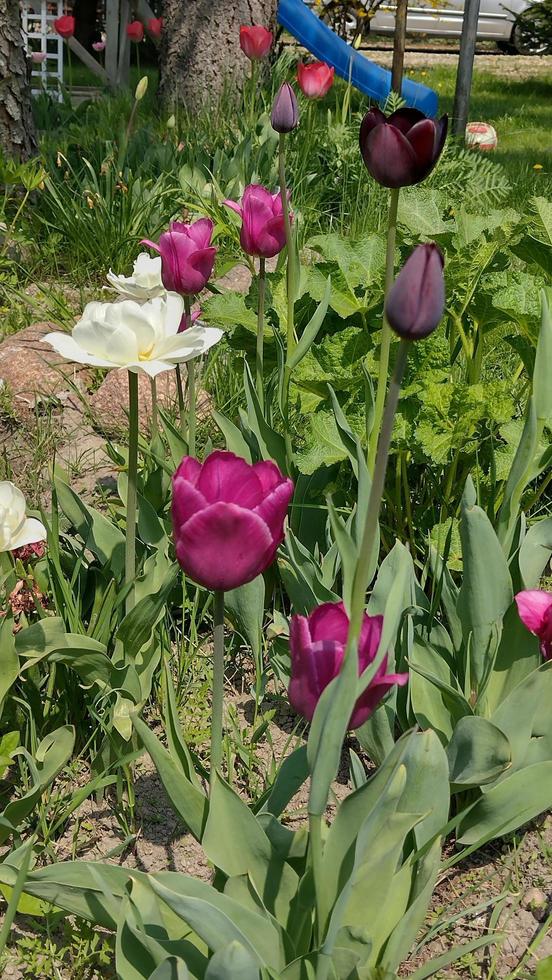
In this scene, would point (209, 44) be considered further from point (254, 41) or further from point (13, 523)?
point (13, 523)

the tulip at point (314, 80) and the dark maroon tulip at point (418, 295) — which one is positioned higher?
the dark maroon tulip at point (418, 295)

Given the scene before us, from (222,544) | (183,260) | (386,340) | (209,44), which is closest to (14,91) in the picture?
(209,44)

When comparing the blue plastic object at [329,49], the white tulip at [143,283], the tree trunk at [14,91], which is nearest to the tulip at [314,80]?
the tree trunk at [14,91]

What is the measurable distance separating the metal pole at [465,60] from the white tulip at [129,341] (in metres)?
3.99

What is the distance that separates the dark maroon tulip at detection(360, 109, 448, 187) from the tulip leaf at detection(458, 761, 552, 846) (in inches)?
32.0

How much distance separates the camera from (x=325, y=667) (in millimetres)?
992

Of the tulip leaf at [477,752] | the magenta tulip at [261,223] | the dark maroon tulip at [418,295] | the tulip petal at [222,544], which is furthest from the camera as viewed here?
the magenta tulip at [261,223]

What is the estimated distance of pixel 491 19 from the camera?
1475 centimetres

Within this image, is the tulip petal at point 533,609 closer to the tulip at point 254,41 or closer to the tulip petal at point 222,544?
the tulip petal at point 222,544

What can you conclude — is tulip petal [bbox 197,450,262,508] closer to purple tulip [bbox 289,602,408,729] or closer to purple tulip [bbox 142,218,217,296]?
purple tulip [bbox 289,602,408,729]

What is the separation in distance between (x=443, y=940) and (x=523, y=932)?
0.12 m

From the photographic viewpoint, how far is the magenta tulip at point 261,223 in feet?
6.07

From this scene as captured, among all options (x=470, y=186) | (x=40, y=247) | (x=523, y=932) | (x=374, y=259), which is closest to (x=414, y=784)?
(x=523, y=932)

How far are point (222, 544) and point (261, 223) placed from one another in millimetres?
1056
